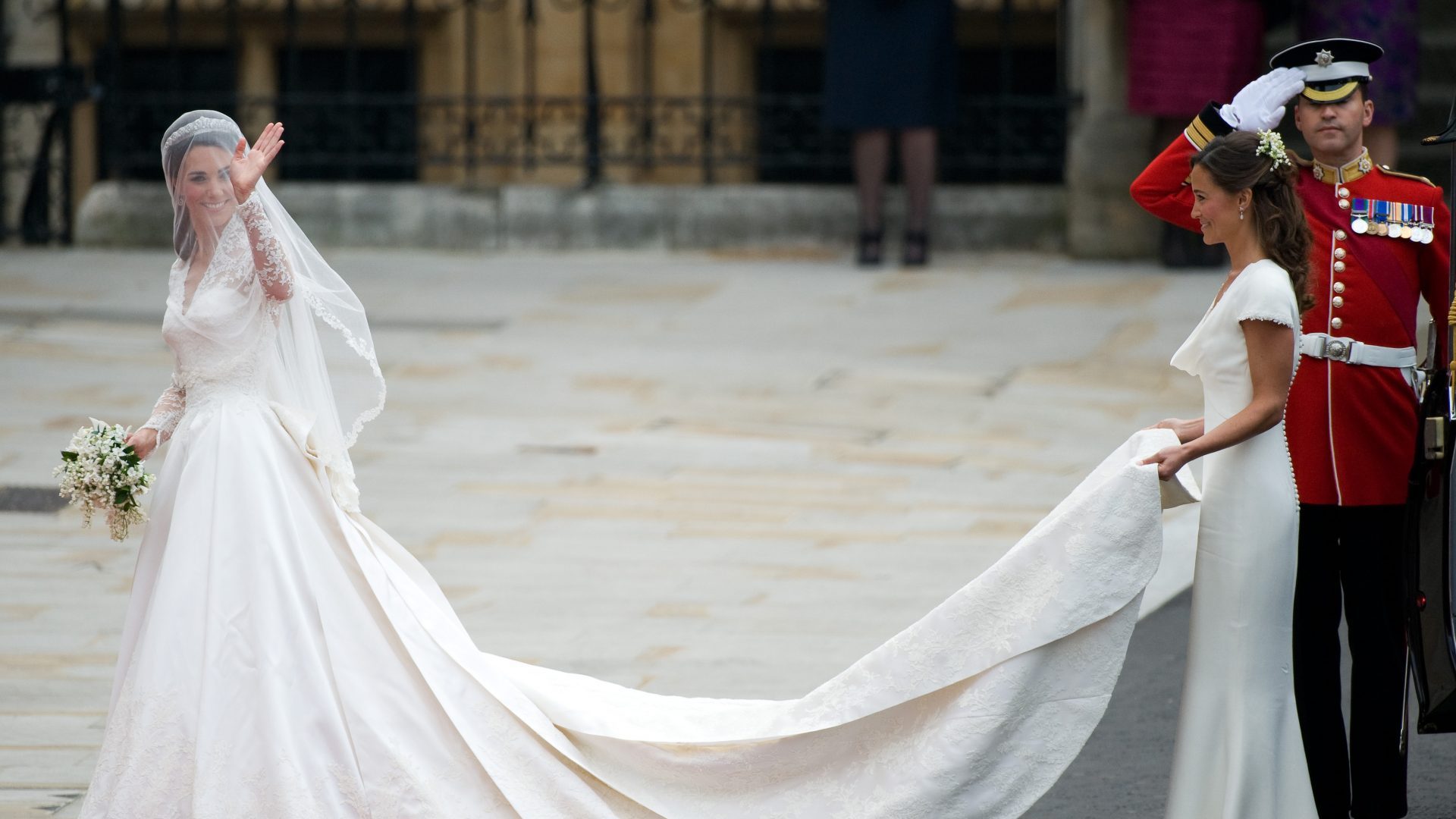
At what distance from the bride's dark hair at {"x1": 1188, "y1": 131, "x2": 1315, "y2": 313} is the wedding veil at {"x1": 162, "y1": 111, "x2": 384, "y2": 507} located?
216cm

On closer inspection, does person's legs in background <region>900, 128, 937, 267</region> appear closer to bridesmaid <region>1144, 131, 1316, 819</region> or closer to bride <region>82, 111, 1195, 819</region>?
bride <region>82, 111, 1195, 819</region>

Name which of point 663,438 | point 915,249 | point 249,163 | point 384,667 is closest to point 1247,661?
point 384,667

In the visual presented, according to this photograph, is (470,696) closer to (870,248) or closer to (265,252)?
(265,252)

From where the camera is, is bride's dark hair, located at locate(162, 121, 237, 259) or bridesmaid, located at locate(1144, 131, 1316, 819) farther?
bride's dark hair, located at locate(162, 121, 237, 259)

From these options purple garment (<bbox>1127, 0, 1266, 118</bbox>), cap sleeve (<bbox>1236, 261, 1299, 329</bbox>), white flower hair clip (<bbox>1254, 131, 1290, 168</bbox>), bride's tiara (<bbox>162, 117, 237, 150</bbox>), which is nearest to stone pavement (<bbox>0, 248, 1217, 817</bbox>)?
purple garment (<bbox>1127, 0, 1266, 118</bbox>)

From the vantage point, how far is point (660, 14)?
13562 millimetres

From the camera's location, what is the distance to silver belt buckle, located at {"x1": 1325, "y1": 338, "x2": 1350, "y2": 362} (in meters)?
4.61

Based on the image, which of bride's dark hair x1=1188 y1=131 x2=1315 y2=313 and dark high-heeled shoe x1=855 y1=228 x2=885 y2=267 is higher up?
bride's dark hair x1=1188 y1=131 x2=1315 y2=313

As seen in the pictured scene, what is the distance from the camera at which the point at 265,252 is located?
4664 millimetres

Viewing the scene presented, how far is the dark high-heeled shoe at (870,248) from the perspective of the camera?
12.6m

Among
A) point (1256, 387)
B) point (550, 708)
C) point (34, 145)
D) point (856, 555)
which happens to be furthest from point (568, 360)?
point (1256, 387)

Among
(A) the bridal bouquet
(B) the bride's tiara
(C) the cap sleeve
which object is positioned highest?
(B) the bride's tiara

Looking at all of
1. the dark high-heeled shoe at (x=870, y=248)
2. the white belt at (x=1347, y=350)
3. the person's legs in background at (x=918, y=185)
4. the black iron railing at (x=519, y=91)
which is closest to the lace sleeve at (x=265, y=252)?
the white belt at (x=1347, y=350)

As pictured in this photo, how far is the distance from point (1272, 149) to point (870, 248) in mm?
8424
